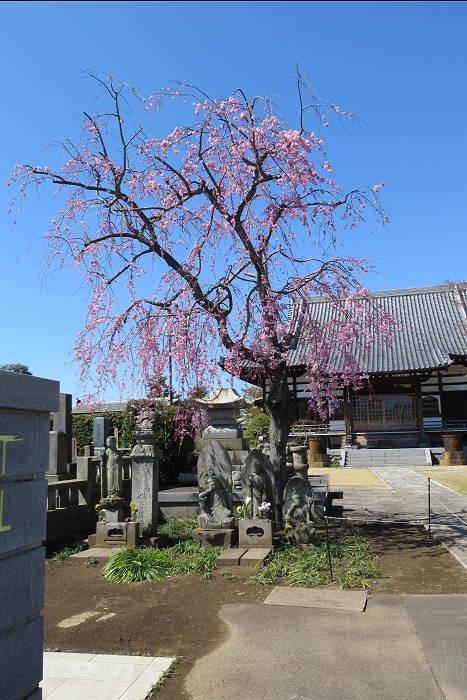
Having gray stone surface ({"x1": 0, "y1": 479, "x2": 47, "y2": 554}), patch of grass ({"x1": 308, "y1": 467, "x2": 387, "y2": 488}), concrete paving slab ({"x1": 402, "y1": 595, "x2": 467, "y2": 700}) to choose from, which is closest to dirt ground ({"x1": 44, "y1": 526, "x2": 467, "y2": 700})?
concrete paving slab ({"x1": 402, "y1": 595, "x2": 467, "y2": 700})

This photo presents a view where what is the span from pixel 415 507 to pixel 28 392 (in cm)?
1153

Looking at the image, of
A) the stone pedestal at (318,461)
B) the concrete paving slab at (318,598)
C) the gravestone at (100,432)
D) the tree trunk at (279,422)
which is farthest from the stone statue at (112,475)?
the stone pedestal at (318,461)

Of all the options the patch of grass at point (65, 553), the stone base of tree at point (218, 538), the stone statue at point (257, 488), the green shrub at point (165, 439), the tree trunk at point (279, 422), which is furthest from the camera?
the green shrub at point (165, 439)

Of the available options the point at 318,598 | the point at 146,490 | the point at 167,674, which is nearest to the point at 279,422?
the point at 146,490

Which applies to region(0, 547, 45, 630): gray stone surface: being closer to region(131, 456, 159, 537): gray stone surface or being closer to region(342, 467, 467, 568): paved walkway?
region(342, 467, 467, 568): paved walkway

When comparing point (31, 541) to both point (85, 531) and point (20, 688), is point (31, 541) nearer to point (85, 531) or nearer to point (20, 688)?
point (20, 688)

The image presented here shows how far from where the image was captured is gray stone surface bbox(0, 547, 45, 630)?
262 cm

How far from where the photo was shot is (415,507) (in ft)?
40.9

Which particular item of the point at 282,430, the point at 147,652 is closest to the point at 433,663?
the point at 147,652

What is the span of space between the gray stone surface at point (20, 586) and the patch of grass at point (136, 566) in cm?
442

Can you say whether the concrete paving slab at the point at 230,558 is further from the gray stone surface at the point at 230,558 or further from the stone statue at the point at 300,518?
the stone statue at the point at 300,518

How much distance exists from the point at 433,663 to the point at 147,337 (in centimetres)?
680

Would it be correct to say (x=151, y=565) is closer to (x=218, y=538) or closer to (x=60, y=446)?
(x=218, y=538)

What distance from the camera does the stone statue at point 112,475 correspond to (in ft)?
29.1
